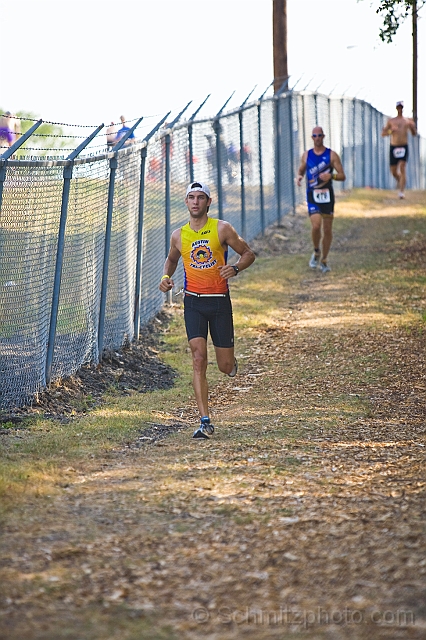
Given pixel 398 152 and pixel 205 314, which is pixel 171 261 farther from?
pixel 398 152

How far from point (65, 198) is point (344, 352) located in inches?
144

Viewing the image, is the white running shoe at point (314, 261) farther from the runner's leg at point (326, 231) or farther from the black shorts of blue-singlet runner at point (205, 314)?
the black shorts of blue-singlet runner at point (205, 314)

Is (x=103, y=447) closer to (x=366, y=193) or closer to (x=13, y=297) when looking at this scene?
(x=13, y=297)

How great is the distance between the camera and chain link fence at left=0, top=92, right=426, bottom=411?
7.52 meters

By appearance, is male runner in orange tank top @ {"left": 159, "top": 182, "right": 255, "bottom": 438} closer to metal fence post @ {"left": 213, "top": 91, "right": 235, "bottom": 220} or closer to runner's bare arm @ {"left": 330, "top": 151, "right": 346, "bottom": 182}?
runner's bare arm @ {"left": 330, "top": 151, "right": 346, "bottom": 182}

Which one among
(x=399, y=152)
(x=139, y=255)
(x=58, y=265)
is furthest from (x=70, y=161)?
(x=399, y=152)

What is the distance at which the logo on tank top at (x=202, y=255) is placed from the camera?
7406mm

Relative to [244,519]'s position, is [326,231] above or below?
above

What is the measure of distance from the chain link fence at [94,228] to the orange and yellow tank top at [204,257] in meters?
1.20

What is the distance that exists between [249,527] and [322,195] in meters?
9.44

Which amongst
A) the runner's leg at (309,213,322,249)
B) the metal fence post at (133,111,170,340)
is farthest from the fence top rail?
the runner's leg at (309,213,322,249)

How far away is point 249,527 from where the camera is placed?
5.33m

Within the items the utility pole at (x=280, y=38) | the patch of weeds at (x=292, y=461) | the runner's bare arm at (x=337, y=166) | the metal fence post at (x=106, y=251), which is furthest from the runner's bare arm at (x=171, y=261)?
the utility pole at (x=280, y=38)

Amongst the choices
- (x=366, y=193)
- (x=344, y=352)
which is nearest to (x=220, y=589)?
(x=344, y=352)
